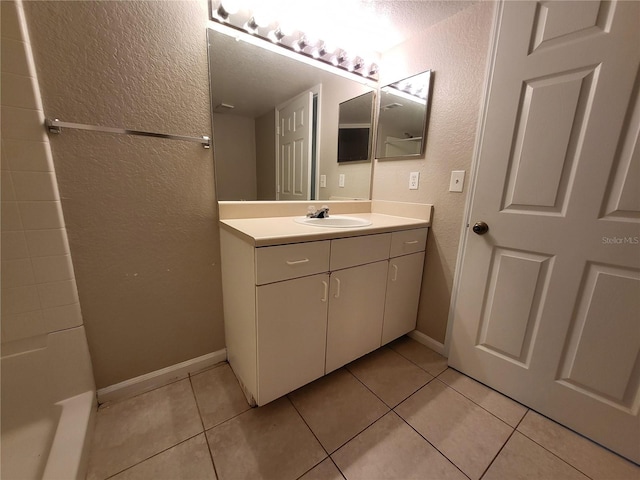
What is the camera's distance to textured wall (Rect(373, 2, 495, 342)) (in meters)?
1.33

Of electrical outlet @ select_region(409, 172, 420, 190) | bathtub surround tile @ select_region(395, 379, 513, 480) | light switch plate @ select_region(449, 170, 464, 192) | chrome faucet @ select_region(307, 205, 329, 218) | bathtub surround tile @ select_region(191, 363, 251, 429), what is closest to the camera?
bathtub surround tile @ select_region(395, 379, 513, 480)

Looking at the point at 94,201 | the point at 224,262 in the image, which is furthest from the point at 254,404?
the point at 94,201

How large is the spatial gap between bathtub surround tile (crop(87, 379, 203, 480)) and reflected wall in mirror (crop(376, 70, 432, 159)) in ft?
6.30

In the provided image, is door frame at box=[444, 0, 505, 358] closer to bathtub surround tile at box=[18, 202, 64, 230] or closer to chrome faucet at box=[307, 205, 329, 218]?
chrome faucet at box=[307, 205, 329, 218]

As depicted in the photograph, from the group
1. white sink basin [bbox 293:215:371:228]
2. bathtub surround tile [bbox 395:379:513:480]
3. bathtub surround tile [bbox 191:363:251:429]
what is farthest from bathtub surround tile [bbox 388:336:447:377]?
bathtub surround tile [bbox 191:363:251:429]

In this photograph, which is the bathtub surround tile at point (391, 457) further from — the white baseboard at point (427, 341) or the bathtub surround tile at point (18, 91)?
the bathtub surround tile at point (18, 91)

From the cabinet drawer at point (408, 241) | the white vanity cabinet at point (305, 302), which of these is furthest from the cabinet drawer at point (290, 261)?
the cabinet drawer at point (408, 241)

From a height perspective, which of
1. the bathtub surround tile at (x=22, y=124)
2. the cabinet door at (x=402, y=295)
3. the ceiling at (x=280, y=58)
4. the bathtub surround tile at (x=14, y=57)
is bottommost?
the cabinet door at (x=402, y=295)

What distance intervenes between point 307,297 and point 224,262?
1.75 feet

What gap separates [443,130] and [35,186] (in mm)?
1928

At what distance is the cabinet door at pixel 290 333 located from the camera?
1063 mm

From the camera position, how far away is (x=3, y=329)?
0.96 m

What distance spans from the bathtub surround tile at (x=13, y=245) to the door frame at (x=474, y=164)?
78.1 inches

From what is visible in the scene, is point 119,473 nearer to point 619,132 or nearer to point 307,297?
point 307,297
